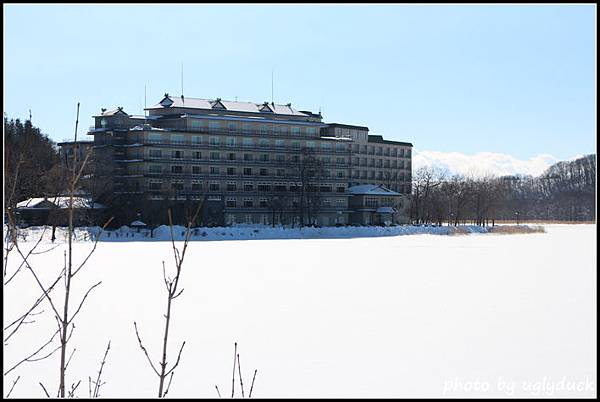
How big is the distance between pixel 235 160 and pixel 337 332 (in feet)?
196

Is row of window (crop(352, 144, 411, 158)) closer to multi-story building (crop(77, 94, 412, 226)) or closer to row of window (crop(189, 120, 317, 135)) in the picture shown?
multi-story building (crop(77, 94, 412, 226))

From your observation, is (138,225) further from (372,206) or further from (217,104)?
(372,206)

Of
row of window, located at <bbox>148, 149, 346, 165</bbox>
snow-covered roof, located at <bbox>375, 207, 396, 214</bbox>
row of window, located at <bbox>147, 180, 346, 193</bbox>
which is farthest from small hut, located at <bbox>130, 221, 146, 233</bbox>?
snow-covered roof, located at <bbox>375, 207, 396, 214</bbox>

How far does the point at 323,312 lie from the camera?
1616cm

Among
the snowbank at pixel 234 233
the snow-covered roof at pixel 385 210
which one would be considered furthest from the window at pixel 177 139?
the snow-covered roof at pixel 385 210

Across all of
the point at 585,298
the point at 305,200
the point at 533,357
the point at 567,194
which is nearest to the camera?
the point at 533,357

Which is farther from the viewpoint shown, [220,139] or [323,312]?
[220,139]

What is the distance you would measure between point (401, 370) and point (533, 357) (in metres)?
2.22

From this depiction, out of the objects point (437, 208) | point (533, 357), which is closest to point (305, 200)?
point (437, 208)

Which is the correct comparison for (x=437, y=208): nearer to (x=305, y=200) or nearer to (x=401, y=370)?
(x=305, y=200)

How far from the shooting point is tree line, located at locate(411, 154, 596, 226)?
8581cm

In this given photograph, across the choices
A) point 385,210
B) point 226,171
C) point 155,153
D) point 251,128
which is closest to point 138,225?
point 155,153

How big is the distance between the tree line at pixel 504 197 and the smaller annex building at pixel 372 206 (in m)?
2.89

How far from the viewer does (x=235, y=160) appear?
72.8m
